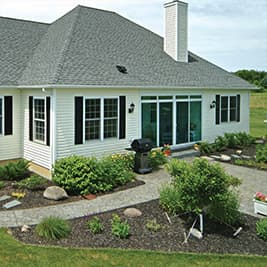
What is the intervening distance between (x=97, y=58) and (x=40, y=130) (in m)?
3.72

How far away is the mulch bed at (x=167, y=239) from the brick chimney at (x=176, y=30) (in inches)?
467

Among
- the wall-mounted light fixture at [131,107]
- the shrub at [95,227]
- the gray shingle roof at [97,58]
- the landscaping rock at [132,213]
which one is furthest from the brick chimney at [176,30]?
the shrub at [95,227]

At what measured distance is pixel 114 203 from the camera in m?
9.23

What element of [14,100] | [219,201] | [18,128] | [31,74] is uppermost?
[31,74]

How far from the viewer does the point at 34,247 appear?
6.50 m

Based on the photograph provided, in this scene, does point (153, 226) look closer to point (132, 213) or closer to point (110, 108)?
point (132, 213)

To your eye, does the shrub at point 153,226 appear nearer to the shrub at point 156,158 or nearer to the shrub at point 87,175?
the shrub at point 87,175

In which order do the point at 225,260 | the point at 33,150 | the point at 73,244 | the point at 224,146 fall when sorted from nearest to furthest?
the point at 225,260, the point at 73,244, the point at 33,150, the point at 224,146

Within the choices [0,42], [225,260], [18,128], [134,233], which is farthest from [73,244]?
[0,42]

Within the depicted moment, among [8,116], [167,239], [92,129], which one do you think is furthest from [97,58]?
[167,239]

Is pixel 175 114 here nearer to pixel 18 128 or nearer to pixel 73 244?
pixel 18 128

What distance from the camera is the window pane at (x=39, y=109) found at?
1256 centimetres

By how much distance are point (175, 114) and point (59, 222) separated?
9620 mm

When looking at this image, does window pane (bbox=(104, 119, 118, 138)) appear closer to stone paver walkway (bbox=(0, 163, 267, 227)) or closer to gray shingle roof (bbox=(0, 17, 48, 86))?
stone paver walkway (bbox=(0, 163, 267, 227))
